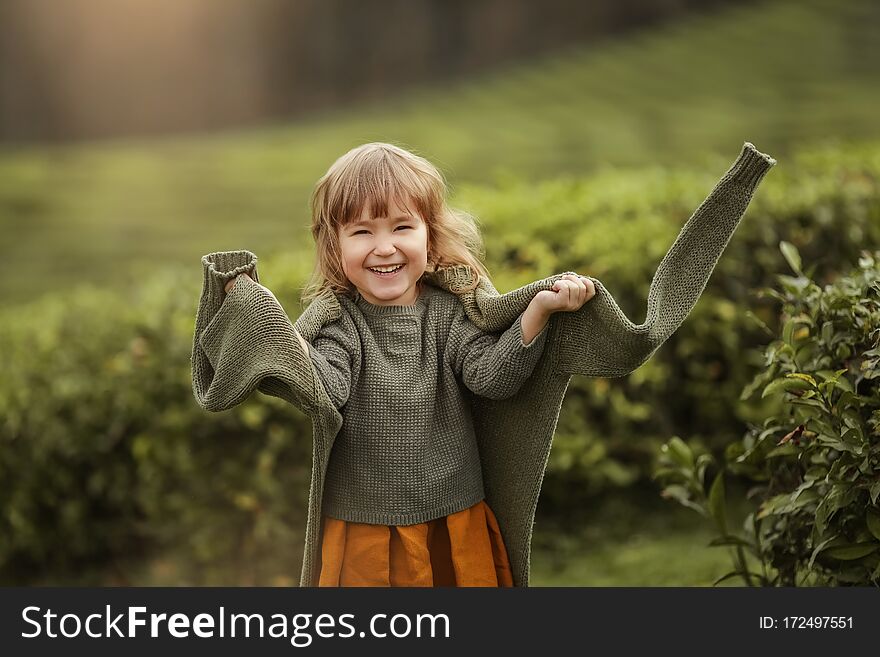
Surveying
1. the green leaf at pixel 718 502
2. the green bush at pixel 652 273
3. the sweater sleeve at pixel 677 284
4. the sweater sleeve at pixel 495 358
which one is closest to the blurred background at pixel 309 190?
the green bush at pixel 652 273

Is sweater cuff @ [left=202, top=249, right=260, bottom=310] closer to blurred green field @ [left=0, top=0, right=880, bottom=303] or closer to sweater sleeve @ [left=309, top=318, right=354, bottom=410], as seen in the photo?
sweater sleeve @ [left=309, top=318, right=354, bottom=410]

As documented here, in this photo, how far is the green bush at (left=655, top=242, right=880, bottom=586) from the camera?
2.44 metres

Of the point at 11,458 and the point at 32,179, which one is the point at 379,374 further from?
the point at 32,179

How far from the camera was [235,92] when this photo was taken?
1016 centimetres

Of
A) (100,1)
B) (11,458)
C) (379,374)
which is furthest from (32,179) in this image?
(379,374)

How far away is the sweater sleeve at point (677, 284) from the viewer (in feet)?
8.01

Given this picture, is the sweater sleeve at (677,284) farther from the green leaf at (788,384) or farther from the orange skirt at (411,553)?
the orange skirt at (411,553)

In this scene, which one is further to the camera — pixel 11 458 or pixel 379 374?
pixel 11 458

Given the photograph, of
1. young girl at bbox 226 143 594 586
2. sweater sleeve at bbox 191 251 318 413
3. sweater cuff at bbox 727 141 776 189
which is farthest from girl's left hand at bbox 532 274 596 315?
sweater sleeve at bbox 191 251 318 413

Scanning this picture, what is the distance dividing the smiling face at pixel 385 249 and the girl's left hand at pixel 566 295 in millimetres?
285

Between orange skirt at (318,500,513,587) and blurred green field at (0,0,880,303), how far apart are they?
578 centimetres

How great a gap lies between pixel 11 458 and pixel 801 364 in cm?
294

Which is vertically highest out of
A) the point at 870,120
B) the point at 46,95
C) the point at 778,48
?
the point at 778,48

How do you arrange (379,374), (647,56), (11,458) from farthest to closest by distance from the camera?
(647,56)
(11,458)
(379,374)
